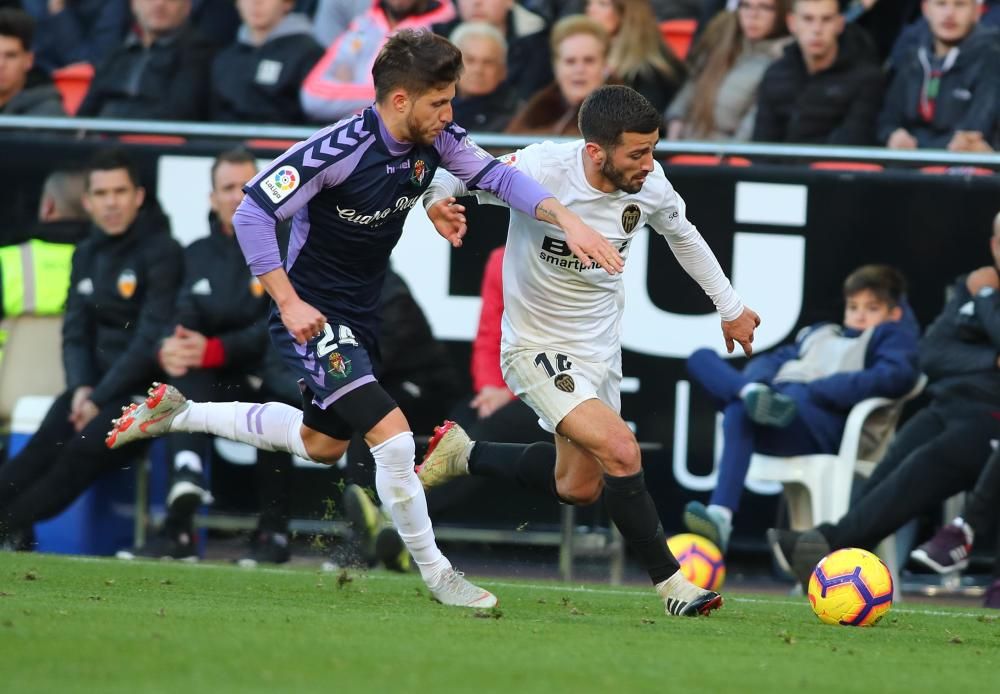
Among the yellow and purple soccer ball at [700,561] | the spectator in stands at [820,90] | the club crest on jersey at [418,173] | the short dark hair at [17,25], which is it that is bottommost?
the yellow and purple soccer ball at [700,561]

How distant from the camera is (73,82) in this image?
13.0m

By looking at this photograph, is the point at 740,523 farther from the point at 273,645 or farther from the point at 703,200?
the point at 273,645

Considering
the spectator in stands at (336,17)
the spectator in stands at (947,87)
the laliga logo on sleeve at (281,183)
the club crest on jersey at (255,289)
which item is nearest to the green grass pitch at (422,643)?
the laliga logo on sleeve at (281,183)

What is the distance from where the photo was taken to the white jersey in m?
7.19

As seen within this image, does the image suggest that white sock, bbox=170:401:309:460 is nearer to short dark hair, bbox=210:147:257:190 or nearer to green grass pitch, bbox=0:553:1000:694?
green grass pitch, bbox=0:553:1000:694

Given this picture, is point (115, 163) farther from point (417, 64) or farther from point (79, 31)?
point (417, 64)

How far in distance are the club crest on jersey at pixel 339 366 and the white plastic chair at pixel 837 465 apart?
348cm

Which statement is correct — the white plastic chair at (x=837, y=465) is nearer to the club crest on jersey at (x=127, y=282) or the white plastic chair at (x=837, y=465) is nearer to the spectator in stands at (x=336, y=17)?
the club crest on jersey at (x=127, y=282)

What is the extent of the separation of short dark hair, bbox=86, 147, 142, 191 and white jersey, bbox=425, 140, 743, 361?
371 centimetres

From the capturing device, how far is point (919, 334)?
9898mm

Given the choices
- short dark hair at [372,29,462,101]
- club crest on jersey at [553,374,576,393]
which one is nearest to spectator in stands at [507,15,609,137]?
club crest on jersey at [553,374,576,393]

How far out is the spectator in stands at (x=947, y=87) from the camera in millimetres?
10195

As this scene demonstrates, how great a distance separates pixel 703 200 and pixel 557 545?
7.29 ft

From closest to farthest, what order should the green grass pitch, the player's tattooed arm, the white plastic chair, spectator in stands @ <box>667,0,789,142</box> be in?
the green grass pitch < the player's tattooed arm < the white plastic chair < spectator in stands @ <box>667,0,789,142</box>
